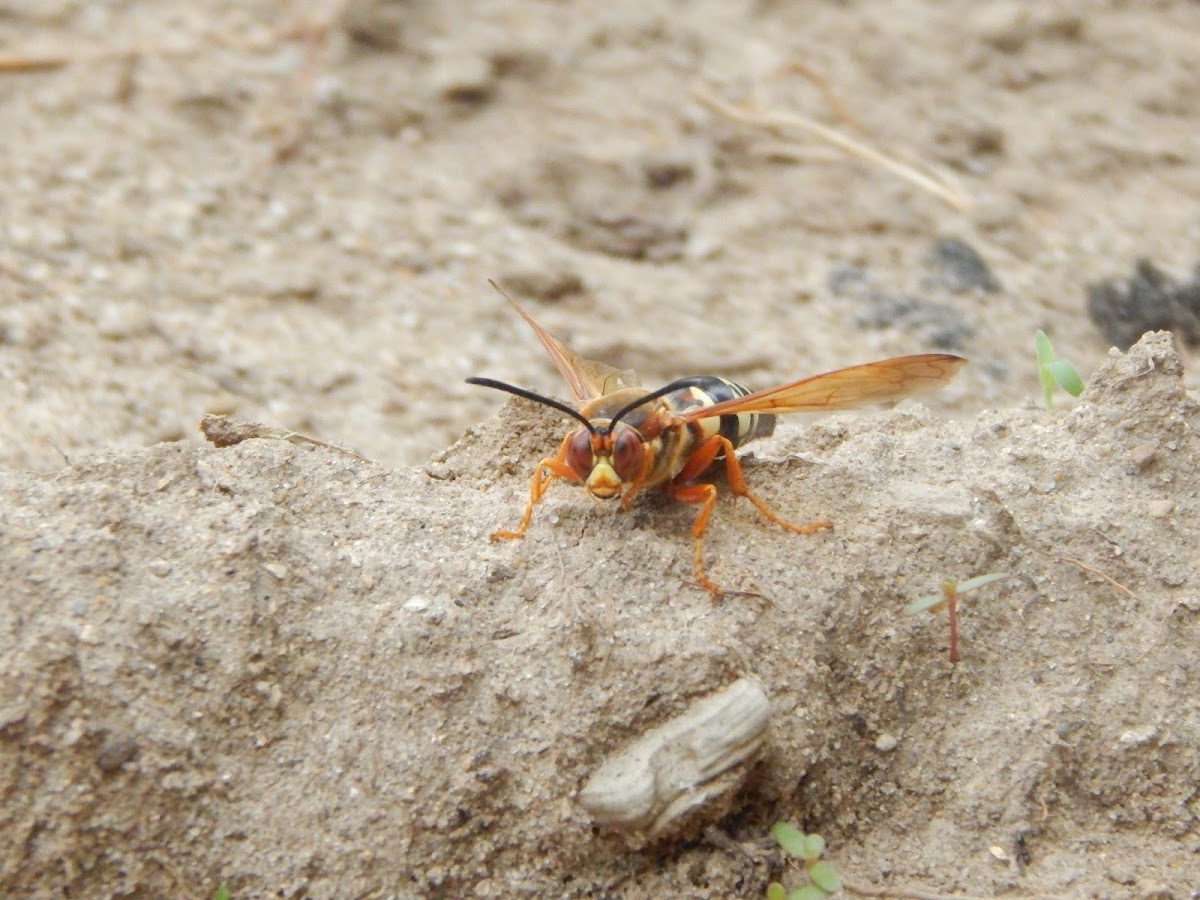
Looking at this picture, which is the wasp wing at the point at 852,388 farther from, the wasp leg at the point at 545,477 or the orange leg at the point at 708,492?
the wasp leg at the point at 545,477

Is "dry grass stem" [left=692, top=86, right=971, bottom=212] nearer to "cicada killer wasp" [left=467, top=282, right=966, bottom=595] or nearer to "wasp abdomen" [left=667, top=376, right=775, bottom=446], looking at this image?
"wasp abdomen" [left=667, top=376, right=775, bottom=446]

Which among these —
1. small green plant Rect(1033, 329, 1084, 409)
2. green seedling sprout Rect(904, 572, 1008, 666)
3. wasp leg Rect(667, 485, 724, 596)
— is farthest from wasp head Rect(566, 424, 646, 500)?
small green plant Rect(1033, 329, 1084, 409)

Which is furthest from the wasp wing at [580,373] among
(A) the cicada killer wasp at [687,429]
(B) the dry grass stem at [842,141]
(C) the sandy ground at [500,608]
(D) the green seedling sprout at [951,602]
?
(B) the dry grass stem at [842,141]

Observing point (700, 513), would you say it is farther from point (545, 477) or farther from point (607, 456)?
point (545, 477)

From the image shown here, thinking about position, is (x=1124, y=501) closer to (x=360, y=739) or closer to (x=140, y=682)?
(x=360, y=739)

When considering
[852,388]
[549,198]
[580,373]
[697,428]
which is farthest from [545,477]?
[549,198]
